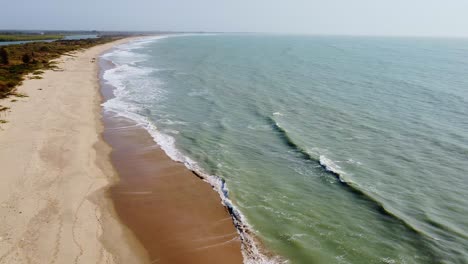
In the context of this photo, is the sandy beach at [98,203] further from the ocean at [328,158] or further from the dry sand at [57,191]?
the ocean at [328,158]

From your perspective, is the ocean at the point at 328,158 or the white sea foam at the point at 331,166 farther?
the white sea foam at the point at 331,166

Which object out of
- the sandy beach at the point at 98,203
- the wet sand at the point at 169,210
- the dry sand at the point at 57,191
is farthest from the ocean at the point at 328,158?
the dry sand at the point at 57,191

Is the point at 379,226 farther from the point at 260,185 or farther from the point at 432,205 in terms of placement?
the point at 260,185

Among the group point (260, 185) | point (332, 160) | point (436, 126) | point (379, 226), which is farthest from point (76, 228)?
point (436, 126)

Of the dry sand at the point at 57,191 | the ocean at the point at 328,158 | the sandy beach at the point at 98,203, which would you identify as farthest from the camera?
the ocean at the point at 328,158

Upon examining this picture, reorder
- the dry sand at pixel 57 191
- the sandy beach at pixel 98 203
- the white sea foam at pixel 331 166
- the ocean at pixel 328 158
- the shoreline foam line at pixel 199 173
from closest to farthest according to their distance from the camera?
1. the dry sand at pixel 57 191
2. the sandy beach at pixel 98 203
3. the shoreline foam line at pixel 199 173
4. the ocean at pixel 328 158
5. the white sea foam at pixel 331 166

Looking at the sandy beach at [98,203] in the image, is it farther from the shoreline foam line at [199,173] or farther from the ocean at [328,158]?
the ocean at [328,158]

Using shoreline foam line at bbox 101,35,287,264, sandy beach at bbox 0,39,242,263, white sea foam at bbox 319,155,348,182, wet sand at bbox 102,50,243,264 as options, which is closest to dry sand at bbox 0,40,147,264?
sandy beach at bbox 0,39,242,263
